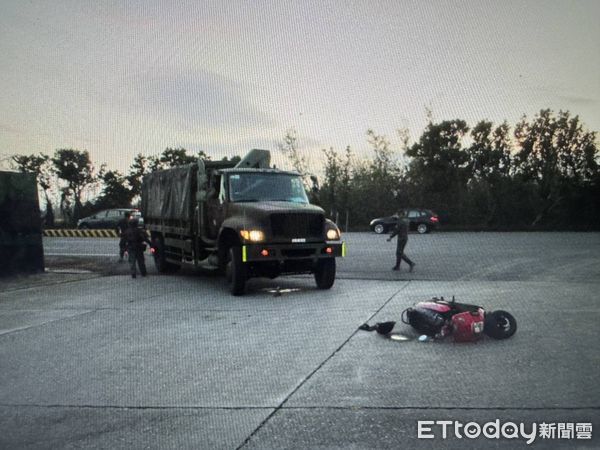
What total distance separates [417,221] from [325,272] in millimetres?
24714

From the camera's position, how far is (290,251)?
11141 millimetres

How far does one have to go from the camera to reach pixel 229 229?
456 inches

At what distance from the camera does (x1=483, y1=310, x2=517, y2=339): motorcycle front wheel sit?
6.85 metres

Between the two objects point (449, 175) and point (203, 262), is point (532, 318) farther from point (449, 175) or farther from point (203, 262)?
point (449, 175)

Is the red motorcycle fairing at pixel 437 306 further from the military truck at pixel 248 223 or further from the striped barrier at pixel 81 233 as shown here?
the striped barrier at pixel 81 233

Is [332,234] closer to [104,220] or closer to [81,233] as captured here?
[81,233]

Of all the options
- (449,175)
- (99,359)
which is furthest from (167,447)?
A: (449,175)

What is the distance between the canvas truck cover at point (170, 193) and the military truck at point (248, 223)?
0.08 ft

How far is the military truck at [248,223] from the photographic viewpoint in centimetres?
1101

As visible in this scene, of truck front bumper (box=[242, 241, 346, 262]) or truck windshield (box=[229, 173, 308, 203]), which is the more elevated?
truck windshield (box=[229, 173, 308, 203])

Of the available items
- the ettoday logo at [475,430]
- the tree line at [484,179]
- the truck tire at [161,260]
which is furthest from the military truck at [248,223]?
the tree line at [484,179]

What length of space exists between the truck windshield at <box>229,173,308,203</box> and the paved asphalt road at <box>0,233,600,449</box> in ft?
6.97

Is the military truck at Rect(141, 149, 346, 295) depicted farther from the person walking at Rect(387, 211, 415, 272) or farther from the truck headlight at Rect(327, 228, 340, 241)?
the person walking at Rect(387, 211, 415, 272)

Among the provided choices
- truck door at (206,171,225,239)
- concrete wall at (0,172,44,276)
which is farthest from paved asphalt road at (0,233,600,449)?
concrete wall at (0,172,44,276)
